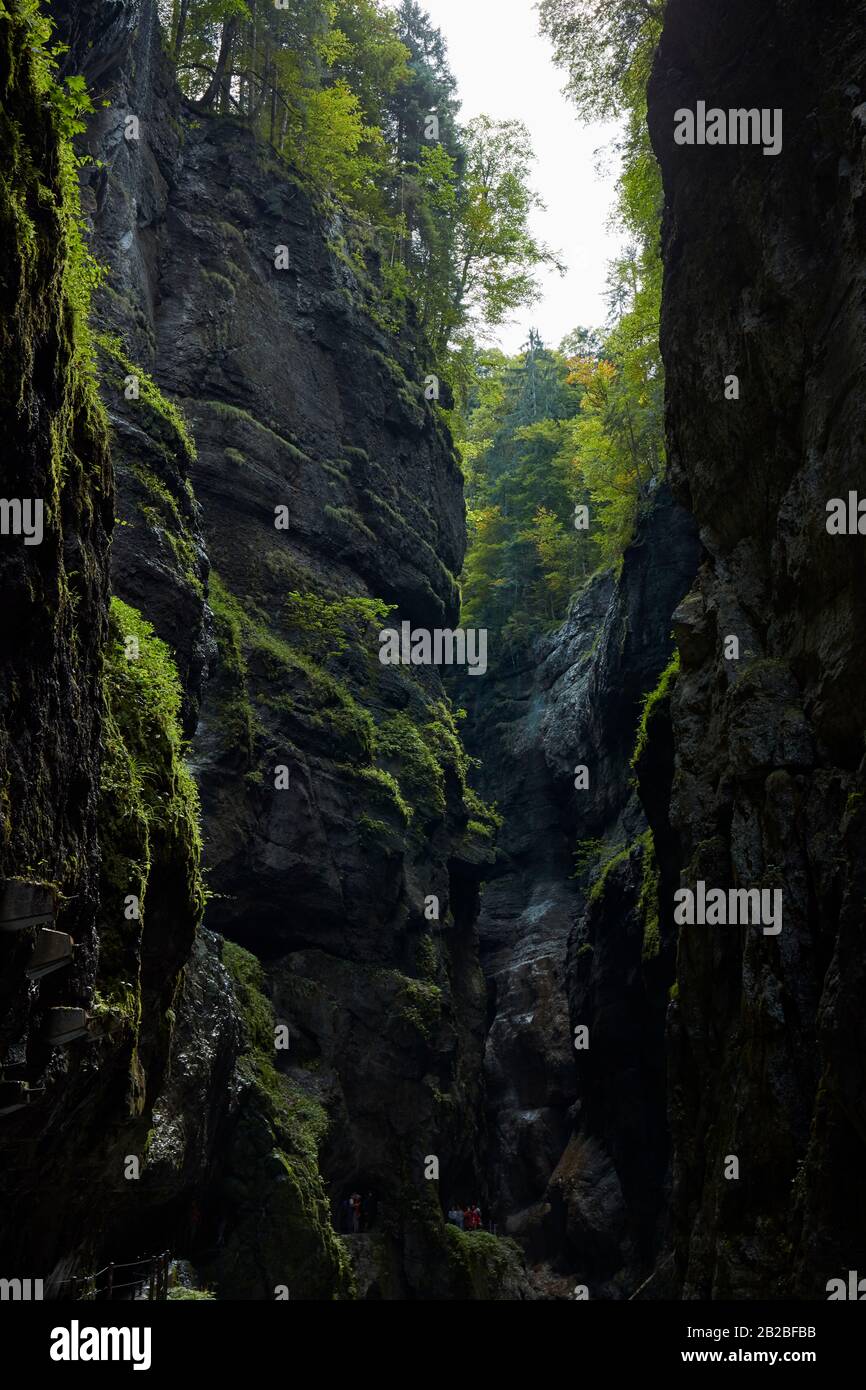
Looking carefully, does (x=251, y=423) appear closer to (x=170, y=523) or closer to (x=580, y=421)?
(x=170, y=523)

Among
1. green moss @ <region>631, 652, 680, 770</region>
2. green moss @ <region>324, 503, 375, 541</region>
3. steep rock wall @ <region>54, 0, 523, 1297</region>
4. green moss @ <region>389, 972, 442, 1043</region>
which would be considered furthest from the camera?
green moss @ <region>324, 503, 375, 541</region>

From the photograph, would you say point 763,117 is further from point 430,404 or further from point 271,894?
point 430,404

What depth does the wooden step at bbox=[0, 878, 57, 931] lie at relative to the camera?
6395 millimetres

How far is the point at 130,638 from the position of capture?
38.0 ft

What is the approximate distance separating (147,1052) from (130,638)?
14.1ft

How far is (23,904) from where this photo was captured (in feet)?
21.3

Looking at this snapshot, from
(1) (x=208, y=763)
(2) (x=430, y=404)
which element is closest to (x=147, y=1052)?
(1) (x=208, y=763)

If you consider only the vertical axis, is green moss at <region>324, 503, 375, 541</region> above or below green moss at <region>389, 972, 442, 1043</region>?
above

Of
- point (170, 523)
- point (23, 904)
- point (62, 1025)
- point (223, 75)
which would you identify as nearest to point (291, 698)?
point (170, 523)

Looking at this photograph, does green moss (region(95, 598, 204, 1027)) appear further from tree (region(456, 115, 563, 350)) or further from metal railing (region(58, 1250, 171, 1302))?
tree (region(456, 115, 563, 350))

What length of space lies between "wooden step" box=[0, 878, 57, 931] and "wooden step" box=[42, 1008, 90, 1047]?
3.80ft

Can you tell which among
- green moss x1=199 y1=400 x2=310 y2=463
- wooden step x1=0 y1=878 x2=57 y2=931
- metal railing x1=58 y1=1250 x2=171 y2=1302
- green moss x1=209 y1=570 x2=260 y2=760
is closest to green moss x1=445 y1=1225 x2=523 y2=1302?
metal railing x1=58 y1=1250 x2=171 y2=1302

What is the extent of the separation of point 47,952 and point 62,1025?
2.85 feet

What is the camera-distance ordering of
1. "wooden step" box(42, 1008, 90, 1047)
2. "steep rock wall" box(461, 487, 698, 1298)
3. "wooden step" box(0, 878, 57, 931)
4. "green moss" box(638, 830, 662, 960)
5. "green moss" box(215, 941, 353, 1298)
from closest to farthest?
"wooden step" box(0, 878, 57, 931) < "wooden step" box(42, 1008, 90, 1047) < "green moss" box(215, 941, 353, 1298) < "green moss" box(638, 830, 662, 960) < "steep rock wall" box(461, 487, 698, 1298)
